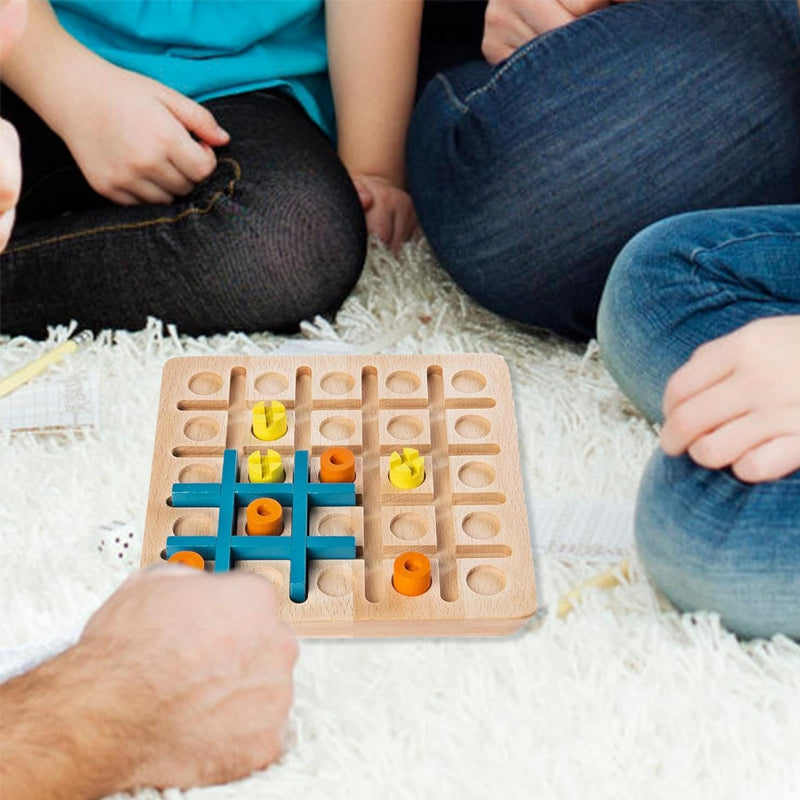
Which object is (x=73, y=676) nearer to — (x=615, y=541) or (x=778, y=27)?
(x=615, y=541)

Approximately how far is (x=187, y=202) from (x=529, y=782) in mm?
591

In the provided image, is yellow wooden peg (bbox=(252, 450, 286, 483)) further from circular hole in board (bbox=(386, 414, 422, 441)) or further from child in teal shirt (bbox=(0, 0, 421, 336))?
child in teal shirt (bbox=(0, 0, 421, 336))

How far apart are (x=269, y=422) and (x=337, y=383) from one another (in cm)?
7

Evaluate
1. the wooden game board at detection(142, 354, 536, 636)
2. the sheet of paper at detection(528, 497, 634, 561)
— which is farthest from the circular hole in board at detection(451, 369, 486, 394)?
the sheet of paper at detection(528, 497, 634, 561)

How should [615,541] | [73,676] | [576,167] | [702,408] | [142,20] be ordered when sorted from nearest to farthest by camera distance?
[73,676], [702,408], [615,541], [576,167], [142,20]

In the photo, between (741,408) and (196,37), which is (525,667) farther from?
(196,37)

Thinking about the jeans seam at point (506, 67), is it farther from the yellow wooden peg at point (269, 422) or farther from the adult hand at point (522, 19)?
the yellow wooden peg at point (269, 422)

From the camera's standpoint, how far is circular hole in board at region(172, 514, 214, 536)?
2.54ft

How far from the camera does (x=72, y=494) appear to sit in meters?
0.83

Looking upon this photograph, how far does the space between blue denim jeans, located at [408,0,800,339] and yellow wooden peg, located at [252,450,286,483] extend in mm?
278

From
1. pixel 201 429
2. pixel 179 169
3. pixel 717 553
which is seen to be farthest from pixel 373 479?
pixel 179 169

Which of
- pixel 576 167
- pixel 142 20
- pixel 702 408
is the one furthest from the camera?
pixel 142 20

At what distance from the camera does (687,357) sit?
2.69 feet

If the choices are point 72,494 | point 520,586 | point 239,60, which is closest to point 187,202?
point 239,60
